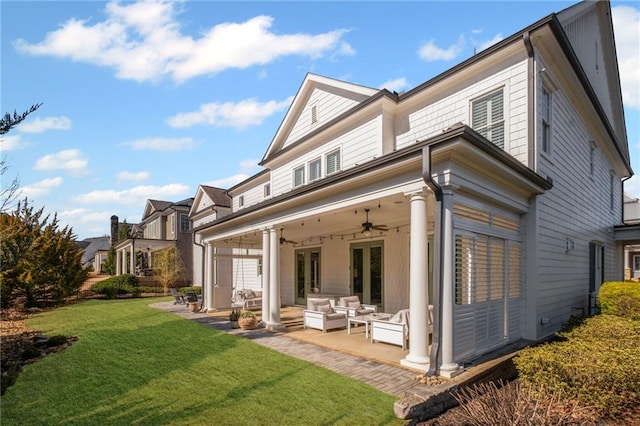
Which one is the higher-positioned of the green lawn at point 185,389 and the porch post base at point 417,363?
the porch post base at point 417,363

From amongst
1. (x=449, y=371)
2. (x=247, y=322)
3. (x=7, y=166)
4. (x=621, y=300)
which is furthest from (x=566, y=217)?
(x=7, y=166)

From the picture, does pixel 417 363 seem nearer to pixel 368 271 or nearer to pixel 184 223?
pixel 368 271

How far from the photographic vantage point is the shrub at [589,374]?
4.75m

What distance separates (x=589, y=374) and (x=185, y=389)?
5692mm

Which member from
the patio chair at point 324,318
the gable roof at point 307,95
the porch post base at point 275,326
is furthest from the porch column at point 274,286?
the gable roof at point 307,95

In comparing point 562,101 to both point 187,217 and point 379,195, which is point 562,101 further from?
point 187,217

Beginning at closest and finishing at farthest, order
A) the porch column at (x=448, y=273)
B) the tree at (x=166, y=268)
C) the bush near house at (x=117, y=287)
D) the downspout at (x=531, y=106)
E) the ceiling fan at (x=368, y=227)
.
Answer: the porch column at (x=448, y=273)
the downspout at (x=531, y=106)
the ceiling fan at (x=368, y=227)
the bush near house at (x=117, y=287)
the tree at (x=166, y=268)

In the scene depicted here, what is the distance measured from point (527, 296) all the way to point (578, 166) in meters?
5.43

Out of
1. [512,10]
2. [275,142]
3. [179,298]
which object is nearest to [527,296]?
[512,10]

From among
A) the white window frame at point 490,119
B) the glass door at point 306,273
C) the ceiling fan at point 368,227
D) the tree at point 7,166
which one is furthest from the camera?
the glass door at point 306,273

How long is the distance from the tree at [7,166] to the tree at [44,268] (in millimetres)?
11762

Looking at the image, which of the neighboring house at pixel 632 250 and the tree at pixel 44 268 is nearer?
the tree at pixel 44 268

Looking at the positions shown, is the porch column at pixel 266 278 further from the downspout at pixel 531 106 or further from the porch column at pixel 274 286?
the downspout at pixel 531 106

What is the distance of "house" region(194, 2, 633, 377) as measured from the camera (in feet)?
20.4
